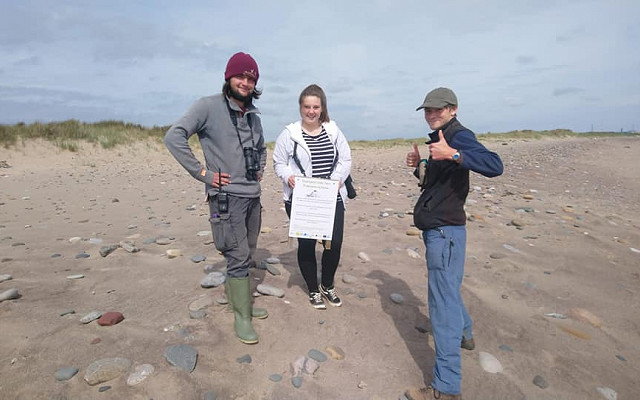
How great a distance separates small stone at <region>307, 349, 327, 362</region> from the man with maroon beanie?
1.69 ft

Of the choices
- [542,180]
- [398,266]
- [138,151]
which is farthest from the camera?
[138,151]

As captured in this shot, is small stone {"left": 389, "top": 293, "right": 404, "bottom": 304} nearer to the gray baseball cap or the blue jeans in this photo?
the blue jeans

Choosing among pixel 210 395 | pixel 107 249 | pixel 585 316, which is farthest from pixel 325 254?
pixel 107 249

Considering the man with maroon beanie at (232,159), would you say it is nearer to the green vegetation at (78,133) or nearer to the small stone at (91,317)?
the small stone at (91,317)

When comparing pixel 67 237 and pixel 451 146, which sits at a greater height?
pixel 451 146

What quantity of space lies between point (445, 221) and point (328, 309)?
6.19 feet

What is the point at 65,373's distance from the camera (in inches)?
117

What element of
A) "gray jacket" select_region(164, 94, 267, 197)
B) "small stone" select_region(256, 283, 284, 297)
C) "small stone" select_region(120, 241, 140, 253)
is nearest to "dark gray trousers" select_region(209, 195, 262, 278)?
"gray jacket" select_region(164, 94, 267, 197)

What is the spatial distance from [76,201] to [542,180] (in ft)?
48.4

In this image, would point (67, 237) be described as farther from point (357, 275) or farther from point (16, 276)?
point (357, 275)

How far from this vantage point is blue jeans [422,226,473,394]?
114 inches

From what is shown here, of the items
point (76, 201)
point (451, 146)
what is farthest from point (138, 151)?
point (451, 146)

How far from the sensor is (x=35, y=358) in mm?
3121

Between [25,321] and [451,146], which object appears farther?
[25,321]
